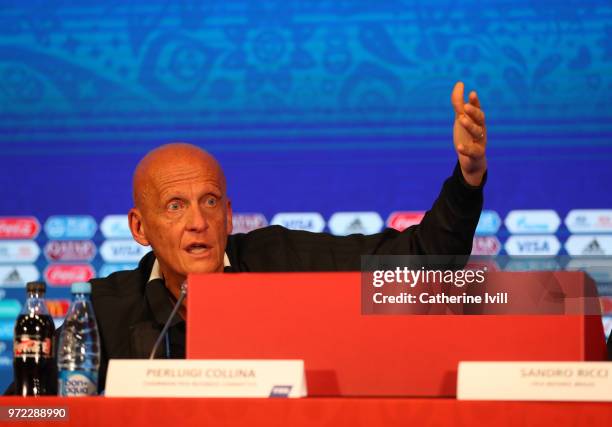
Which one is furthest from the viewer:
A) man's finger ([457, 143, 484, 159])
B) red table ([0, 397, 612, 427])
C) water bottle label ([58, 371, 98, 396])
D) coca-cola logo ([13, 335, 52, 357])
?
man's finger ([457, 143, 484, 159])

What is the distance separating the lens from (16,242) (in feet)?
12.1

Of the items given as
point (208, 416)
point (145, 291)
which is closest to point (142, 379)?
point (208, 416)

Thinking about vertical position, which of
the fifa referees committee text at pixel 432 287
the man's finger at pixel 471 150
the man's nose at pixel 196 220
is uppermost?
the man's finger at pixel 471 150

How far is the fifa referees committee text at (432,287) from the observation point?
1.62 meters

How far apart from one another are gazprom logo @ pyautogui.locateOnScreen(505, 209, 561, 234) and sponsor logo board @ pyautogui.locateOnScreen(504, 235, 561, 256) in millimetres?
22

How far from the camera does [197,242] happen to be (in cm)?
267

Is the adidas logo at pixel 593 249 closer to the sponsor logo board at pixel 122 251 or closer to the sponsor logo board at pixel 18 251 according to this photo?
the sponsor logo board at pixel 122 251

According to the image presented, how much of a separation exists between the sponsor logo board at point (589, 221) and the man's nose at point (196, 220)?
1.42 m

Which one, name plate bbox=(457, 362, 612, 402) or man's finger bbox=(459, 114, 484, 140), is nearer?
name plate bbox=(457, 362, 612, 402)

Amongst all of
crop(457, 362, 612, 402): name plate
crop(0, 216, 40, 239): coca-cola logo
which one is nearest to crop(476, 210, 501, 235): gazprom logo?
crop(0, 216, 40, 239): coca-cola logo

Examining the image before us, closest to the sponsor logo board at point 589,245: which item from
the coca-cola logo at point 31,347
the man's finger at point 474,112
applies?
the man's finger at point 474,112

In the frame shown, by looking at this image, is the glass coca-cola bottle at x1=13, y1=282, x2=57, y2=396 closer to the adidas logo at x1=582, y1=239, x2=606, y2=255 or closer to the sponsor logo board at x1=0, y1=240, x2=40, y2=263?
the sponsor logo board at x1=0, y1=240, x2=40, y2=263

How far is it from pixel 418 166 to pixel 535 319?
6.53ft

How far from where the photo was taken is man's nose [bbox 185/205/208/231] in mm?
2664
